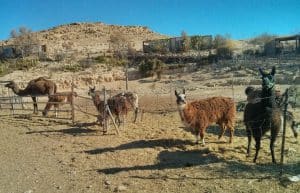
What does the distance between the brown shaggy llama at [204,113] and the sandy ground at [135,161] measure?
17.4 inches

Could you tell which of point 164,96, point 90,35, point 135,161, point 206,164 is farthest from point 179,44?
point 206,164

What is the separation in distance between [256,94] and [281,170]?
5.87 m

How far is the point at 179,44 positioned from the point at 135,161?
5442 cm

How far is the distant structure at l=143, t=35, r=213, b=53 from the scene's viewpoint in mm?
62403

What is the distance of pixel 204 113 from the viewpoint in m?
11.8

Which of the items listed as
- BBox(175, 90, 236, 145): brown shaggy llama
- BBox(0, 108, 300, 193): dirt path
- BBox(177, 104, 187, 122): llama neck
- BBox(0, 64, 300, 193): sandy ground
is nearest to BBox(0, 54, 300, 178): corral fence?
BBox(0, 64, 300, 193): sandy ground

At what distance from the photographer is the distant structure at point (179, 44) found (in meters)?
62.4

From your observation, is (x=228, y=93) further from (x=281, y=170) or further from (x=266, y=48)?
(x=266, y=48)

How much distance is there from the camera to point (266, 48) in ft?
154

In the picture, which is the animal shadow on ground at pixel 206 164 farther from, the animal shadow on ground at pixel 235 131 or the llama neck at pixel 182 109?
the animal shadow on ground at pixel 235 131

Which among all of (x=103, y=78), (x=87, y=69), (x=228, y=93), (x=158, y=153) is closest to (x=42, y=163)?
(x=158, y=153)

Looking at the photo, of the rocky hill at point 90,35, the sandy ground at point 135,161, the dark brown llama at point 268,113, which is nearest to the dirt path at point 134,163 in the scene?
the sandy ground at point 135,161

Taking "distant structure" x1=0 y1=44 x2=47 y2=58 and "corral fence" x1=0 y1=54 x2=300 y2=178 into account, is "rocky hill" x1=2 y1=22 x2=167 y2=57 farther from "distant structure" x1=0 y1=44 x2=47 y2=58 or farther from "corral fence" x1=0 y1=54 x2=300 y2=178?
"corral fence" x1=0 y1=54 x2=300 y2=178

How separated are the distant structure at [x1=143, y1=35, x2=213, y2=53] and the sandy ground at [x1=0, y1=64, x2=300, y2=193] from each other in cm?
4731
